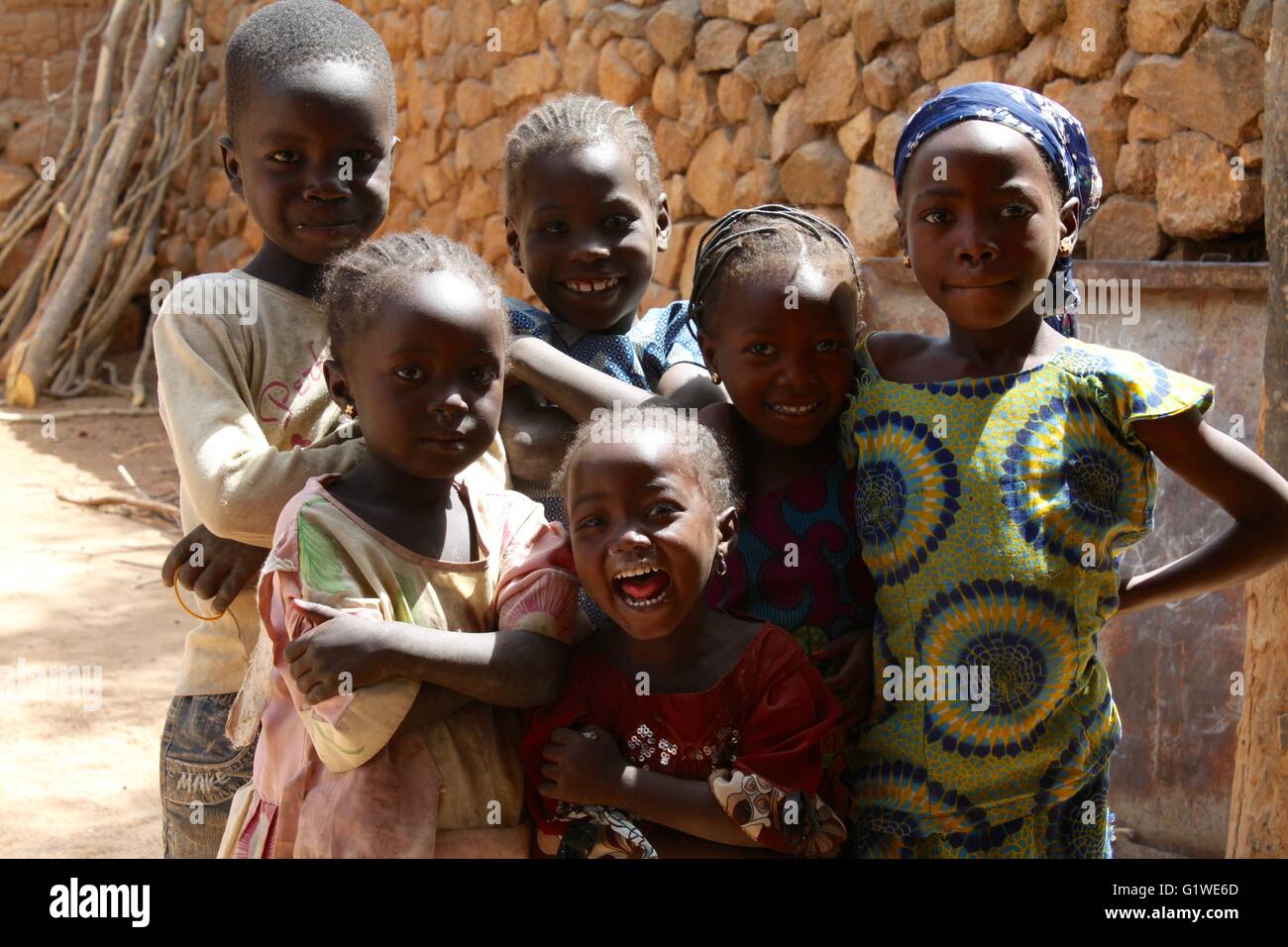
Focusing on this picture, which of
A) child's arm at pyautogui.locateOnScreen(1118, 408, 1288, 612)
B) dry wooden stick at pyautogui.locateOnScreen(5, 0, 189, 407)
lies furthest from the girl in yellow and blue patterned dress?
dry wooden stick at pyautogui.locateOnScreen(5, 0, 189, 407)

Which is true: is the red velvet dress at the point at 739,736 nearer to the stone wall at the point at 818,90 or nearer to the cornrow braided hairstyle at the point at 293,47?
the cornrow braided hairstyle at the point at 293,47

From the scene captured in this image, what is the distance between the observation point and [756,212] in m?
2.11

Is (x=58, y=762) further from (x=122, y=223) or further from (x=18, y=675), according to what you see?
(x=122, y=223)

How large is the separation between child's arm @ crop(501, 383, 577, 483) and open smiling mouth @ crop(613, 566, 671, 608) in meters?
0.39

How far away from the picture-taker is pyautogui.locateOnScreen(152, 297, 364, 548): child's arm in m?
1.85

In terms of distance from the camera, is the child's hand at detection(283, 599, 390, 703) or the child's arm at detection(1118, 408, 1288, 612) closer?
the child's hand at detection(283, 599, 390, 703)

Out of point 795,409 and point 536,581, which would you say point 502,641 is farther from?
point 795,409

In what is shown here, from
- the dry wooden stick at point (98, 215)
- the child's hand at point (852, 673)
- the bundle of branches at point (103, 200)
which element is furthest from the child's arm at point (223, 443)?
the dry wooden stick at point (98, 215)

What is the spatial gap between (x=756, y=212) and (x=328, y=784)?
1.07 meters

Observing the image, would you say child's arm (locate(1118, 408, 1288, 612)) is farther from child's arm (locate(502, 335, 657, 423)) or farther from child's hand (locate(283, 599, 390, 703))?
child's hand (locate(283, 599, 390, 703))

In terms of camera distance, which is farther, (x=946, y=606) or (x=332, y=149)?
(x=332, y=149)

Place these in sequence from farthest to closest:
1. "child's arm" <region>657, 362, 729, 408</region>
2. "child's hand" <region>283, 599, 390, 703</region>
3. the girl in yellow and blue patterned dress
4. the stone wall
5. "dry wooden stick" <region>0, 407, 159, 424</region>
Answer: "dry wooden stick" <region>0, 407, 159, 424</region> < the stone wall < "child's arm" <region>657, 362, 729, 408</region> < the girl in yellow and blue patterned dress < "child's hand" <region>283, 599, 390, 703</region>

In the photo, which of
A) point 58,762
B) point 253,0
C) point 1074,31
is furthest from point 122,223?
point 1074,31

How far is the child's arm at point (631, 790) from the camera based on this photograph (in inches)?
68.0
